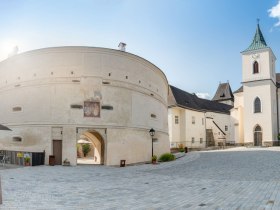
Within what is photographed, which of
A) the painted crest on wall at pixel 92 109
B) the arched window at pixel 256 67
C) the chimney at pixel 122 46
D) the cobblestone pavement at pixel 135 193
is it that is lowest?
the cobblestone pavement at pixel 135 193

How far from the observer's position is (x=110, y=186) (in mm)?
12977

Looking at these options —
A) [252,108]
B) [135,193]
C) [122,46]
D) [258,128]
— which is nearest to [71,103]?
[122,46]

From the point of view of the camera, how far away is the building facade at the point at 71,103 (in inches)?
882

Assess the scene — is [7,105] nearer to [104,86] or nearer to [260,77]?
[104,86]

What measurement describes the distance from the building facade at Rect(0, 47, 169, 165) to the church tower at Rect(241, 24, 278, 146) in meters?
28.6

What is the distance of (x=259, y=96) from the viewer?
48219 mm

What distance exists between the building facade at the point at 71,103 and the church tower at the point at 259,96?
28.6 m

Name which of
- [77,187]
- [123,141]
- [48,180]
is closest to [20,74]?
[123,141]

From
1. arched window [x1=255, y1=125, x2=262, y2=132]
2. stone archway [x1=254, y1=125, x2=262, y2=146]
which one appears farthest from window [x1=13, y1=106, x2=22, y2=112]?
arched window [x1=255, y1=125, x2=262, y2=132]

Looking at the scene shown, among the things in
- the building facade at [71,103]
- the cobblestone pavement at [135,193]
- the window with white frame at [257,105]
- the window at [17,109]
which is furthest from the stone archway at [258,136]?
the window at [17,109]

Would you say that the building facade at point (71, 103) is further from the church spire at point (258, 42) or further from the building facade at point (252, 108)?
the church spire at point (258, 42)

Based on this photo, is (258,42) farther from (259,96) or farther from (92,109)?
(92,109)

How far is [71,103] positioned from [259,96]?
3520cm

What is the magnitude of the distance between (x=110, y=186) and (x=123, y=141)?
10931 millimetres
